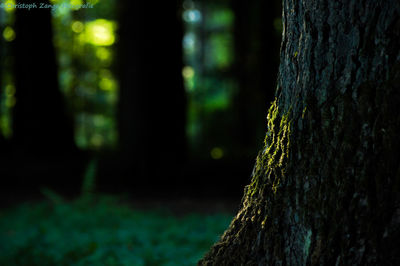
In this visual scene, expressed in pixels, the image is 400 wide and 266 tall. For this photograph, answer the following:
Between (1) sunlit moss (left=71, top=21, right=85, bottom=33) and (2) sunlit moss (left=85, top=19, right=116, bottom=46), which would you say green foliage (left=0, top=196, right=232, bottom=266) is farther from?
(2) sunlit moss (left=85, top=19, right=116, bottom=46)

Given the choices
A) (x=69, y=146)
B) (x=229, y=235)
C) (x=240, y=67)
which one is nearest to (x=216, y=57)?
(x=240, y=67)

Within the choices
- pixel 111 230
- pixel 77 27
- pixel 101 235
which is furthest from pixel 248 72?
pixel 101 235

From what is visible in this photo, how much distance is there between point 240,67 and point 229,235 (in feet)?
43.8

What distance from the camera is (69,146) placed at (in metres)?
11.2

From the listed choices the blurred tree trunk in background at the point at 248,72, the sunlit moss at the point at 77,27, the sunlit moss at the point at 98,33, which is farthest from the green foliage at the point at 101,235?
the sunlit moss at the point at 98,33

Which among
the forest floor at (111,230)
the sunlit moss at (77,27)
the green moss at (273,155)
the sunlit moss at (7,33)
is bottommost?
the forest floor at (111,230)

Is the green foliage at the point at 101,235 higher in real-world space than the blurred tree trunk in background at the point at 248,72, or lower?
lower

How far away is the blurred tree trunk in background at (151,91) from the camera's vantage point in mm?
9109

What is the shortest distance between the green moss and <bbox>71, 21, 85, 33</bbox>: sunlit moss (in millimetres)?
18893

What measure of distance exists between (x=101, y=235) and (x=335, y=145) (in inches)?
148

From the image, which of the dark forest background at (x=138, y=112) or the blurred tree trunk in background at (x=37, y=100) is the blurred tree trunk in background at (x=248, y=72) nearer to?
the dark forest background at (x=138, y=112)

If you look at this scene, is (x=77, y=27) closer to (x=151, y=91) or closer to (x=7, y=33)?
(x=7, y=33)

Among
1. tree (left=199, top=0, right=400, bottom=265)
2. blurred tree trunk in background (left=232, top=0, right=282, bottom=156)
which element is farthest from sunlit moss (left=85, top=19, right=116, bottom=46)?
tree (left=199, top=0, right=400, bottom=265)

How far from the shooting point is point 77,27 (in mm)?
20500
